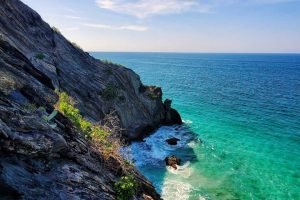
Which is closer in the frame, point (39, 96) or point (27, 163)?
point (27, 163)

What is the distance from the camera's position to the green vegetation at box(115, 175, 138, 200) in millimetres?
16438

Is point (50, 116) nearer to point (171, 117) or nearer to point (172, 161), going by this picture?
point (172, 161)

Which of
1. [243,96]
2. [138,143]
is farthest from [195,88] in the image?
[138,143]

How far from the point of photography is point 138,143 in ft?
163

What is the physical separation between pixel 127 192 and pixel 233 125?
47294 mm

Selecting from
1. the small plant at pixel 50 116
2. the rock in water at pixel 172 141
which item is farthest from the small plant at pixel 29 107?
the rock in water at pixel 172 141

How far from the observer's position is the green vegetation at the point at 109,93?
47.7 m

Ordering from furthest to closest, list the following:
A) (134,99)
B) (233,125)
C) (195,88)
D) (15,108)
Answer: (195,88), (233,125), (134,99), (15,108)

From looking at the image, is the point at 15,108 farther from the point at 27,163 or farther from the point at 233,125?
the point at 233,125

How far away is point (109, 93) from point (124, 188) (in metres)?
32.7

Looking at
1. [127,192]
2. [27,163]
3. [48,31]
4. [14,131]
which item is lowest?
[127,192]

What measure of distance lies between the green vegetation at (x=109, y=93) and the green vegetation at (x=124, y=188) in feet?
101

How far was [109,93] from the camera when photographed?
48.5 meters

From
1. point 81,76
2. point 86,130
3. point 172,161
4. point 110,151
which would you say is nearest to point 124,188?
point 110,151
